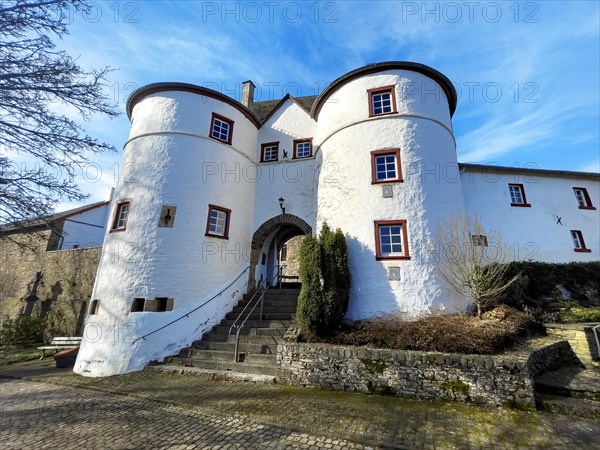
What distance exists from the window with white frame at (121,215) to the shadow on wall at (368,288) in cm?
893

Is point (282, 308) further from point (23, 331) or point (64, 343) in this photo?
point (23, 331)

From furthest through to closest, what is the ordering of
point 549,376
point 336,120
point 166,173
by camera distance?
point 336,120 < point 166,173 < point 549,376

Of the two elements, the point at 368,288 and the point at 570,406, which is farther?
the point at 368,288

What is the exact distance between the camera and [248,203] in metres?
13.9

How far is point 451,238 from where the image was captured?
10078 millimetres

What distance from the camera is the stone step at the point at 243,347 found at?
909 cm

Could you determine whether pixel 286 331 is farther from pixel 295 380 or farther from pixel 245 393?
pixel 245 393

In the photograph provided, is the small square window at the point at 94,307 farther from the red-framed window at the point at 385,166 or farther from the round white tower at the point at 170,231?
the red-framed window at the point at 385,166

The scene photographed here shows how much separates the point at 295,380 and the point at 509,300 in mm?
9008

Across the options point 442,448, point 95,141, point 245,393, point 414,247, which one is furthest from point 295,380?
point 95,141

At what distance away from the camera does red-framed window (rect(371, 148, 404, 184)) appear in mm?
10797

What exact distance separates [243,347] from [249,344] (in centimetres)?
21

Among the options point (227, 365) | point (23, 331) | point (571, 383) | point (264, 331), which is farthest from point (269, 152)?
point (23, 331)

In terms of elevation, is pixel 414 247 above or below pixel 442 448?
above
